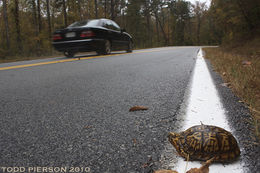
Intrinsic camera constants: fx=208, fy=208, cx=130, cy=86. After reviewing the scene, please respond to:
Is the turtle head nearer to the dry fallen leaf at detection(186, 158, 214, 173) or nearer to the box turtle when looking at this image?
the box turtle

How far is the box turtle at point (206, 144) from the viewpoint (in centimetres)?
103

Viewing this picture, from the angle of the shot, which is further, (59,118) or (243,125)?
(59,118)

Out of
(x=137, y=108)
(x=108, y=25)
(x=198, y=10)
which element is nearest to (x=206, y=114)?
(x=137, y=108)

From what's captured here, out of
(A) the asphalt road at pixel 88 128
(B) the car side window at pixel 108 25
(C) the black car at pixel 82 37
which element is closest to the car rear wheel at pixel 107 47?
(C) the black car at pixel 82 37

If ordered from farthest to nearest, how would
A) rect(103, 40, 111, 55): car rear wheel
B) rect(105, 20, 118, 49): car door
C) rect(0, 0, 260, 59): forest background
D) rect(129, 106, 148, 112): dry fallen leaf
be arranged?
rect(0, 0, 260, 59): forest background → rect(105, 20, 118, 49): car door → rect(103, 40, 111, 55): car rear wheel → rect(129, 106, 148, 112): dry fallen leaf

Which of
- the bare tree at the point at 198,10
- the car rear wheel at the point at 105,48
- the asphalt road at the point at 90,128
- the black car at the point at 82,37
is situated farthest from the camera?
the bare tree at the point at 198,10

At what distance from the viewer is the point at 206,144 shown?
3.52 feet

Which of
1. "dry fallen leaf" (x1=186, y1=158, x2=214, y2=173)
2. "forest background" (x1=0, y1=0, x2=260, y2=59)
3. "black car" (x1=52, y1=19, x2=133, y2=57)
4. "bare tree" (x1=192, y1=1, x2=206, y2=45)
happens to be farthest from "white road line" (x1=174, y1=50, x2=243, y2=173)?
"bare tree" (x1=192, y1=1, x2=206, y2=45)

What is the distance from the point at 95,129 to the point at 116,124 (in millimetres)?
160

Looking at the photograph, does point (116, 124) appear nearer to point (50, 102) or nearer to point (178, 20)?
point (50, 102)

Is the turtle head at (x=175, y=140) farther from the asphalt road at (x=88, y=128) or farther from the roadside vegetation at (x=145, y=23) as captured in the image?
the roadside vegetation at (x=145, y=23)

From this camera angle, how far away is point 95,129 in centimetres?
142

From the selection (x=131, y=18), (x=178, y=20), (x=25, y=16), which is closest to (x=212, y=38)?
(x=178, y=20)

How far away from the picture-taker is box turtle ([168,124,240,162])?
40.4 inches
